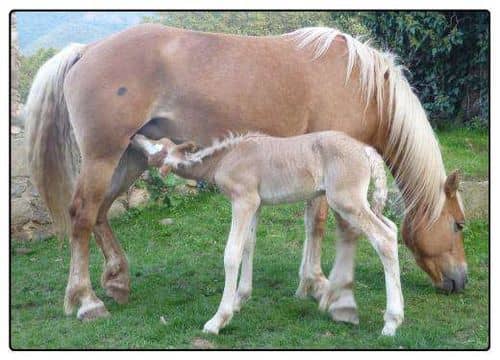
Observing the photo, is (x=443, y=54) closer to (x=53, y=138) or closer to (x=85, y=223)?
(x=53, y=138)

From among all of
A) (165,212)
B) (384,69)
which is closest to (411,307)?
(384,69)

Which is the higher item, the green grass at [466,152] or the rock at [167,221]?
the green grass at [466,152]

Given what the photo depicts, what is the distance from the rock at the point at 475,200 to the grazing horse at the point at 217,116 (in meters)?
2.47

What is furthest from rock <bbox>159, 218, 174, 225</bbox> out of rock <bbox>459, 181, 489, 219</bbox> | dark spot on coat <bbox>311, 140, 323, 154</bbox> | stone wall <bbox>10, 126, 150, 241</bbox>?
dark spot on coat <bbox>311, 140, 323, 154</bbox>

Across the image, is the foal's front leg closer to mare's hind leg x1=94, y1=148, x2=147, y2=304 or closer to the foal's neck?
the foal's neck

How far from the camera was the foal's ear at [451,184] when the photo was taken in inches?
243

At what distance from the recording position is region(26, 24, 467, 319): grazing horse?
5887mm

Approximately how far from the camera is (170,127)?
5988 mm

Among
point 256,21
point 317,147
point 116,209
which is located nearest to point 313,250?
point 317,147

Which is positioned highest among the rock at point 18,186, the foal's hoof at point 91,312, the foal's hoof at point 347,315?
the foal's hoof at point 347,315

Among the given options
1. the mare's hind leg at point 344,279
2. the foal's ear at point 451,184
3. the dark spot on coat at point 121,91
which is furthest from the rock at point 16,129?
the foal's ear at point 451,184

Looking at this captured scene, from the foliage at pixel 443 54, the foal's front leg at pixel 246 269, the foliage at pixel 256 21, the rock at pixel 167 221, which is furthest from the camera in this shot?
the foliage at pixel 256 21

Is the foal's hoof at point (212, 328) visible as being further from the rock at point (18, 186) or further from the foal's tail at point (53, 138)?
the rock at point (18, 186)

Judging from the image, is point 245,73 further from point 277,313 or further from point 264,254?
point 264,254
